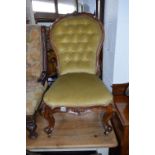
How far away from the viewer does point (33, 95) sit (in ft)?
5.47

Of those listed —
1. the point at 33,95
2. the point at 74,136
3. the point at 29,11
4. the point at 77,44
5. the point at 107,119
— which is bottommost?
the point at 74,136

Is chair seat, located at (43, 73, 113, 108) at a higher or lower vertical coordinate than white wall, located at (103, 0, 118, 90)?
lower

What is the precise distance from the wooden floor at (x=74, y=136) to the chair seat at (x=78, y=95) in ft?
0.93

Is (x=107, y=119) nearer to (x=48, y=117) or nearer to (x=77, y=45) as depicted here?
(x=48, y=117)

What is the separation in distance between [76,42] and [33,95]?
59 centimetres

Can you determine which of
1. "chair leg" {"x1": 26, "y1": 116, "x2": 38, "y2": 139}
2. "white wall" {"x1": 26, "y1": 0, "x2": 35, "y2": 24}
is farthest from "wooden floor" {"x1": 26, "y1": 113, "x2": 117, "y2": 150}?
"white wall" {"x1": 26, "y1": 0, "x2": 35, "y2": 24}

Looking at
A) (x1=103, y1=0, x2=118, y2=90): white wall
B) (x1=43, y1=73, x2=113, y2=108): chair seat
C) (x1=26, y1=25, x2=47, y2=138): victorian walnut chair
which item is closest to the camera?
(x1=43, y1=73, x2=113, y2=108): chair seat

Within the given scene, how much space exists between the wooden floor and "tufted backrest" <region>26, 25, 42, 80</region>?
0.42 m

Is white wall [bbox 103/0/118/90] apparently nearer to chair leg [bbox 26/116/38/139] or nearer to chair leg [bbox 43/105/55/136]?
chair leg [bbox 43/105/55/136]

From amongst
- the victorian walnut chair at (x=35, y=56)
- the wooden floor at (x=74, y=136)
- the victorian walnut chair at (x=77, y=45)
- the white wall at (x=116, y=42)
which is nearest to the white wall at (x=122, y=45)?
the white wall at (x=116, y=42)

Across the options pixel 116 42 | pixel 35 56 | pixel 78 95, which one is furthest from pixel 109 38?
pixel 78 95

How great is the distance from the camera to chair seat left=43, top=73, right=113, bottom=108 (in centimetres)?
151
